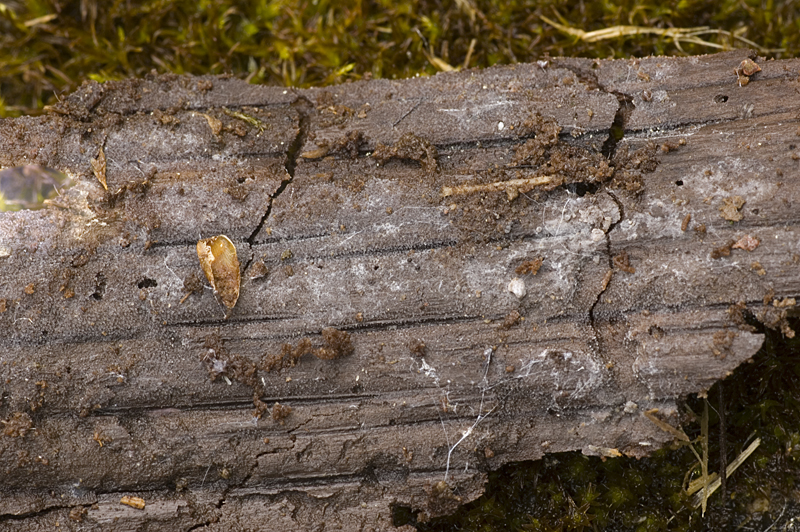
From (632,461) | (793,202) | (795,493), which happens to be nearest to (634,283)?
(793,202)

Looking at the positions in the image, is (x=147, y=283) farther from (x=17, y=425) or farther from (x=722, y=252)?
(x=722, y=252)

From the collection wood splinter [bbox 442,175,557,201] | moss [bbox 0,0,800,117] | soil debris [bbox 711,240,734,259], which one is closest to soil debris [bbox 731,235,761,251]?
soil debris [bbox 711,240,734,259]

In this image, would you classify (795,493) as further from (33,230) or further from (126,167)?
(33,230)

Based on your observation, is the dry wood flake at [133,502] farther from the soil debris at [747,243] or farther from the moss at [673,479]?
the soil debris at [747,243]

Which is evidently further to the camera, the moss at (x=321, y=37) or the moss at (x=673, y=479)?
the moss at (x=321, y=37)

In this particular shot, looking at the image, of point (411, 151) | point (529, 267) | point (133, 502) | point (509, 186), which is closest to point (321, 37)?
point (411, 151)

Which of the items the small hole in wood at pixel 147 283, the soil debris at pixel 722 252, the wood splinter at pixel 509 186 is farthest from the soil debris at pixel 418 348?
Answer: the soil debris at pixel 722 252
